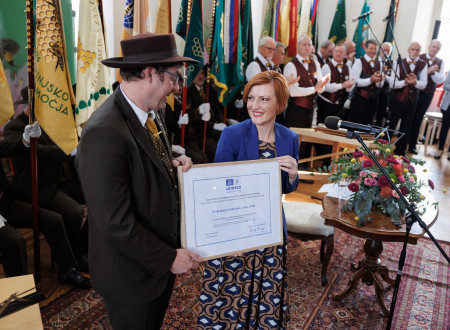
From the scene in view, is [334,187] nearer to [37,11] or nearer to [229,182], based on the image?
[229,182]

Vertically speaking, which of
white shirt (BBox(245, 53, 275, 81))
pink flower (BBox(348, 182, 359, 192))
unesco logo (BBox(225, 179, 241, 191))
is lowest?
pink flower (BBox(348, 182, 359, 192))

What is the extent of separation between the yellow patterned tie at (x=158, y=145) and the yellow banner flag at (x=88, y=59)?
4.37ft

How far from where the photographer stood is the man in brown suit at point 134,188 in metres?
1.12

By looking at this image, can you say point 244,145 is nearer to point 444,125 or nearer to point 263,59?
point 263,59

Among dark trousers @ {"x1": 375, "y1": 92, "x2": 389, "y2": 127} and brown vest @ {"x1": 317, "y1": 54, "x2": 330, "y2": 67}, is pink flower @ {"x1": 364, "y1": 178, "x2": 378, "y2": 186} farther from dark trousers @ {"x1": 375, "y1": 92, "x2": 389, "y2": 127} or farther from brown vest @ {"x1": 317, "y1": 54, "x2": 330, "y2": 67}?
dark trousers @ {"x1": 375, "y1": 92, "x2": 389, "y2": 127}

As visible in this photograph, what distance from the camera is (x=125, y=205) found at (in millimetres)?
1149

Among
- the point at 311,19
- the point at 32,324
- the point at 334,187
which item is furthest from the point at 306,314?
the point at 311,19

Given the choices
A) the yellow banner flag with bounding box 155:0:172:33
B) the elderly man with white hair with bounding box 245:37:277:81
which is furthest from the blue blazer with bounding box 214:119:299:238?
the elderly man with white hair with bounding box 245:37:277:81

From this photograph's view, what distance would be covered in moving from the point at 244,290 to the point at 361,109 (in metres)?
5.66

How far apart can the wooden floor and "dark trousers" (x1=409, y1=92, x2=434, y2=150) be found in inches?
14.4

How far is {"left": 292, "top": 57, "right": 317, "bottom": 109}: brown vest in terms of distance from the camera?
17.2 feet

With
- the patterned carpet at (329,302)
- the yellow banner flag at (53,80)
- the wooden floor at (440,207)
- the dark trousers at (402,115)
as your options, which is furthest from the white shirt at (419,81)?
the yellow banner flag at (53,80)

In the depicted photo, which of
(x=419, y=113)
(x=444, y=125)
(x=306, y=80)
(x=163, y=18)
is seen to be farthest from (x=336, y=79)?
(x=163, y=18)

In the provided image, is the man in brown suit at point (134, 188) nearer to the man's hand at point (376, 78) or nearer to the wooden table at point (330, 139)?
the wooden table at point (330, 139)
